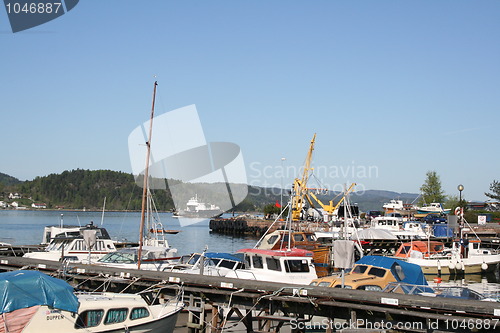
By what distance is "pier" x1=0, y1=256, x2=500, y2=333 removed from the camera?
16000 mm

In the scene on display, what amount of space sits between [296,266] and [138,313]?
459 inches

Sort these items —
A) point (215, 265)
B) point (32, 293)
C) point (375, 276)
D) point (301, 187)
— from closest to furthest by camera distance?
1. point (32, 293)
2. point (375, 276)
3. point (215, 265)
4. point (301, 187)

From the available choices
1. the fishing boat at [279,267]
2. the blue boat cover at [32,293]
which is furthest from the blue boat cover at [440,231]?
the blue boat cover at [32,293]

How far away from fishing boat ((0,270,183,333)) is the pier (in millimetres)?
3042

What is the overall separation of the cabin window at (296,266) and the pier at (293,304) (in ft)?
17.2

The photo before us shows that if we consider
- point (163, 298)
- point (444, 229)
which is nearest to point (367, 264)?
point (163, 298)

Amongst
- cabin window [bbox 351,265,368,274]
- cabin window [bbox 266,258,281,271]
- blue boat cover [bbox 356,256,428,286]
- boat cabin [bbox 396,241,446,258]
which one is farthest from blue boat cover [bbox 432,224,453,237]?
cabin window [bbox 351,265,368,274]

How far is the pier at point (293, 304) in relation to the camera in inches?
630

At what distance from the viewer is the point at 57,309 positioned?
53.4ft

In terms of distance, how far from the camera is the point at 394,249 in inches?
2429

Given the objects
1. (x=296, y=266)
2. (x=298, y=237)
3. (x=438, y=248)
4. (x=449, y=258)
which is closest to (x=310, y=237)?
(x=298, y=237)

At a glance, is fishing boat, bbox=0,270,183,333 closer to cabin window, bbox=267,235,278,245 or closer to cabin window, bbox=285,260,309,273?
cabin window, bbox=285,260,309,273

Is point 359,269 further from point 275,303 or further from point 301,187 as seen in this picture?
point 301,187

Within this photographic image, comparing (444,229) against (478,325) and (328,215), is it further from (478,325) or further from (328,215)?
(478,325)
